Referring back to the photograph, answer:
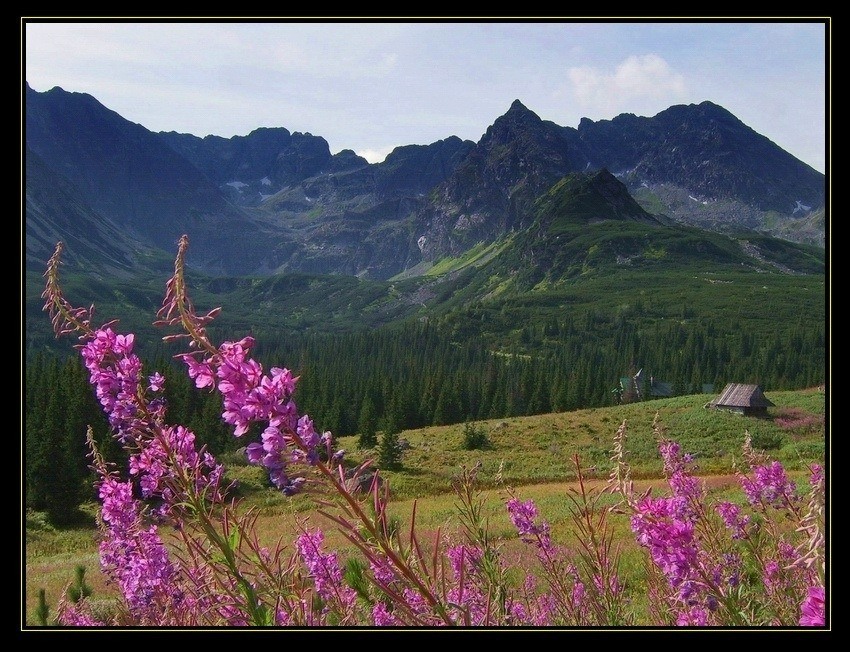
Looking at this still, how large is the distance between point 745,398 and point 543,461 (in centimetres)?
2294

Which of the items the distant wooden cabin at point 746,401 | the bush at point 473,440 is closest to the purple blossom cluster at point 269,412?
the bush at point 473,440

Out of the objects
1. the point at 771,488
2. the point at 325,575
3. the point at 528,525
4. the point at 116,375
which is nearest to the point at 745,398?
the point at 771,488

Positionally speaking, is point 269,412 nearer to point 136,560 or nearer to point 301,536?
point 136,560

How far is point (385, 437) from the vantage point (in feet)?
139

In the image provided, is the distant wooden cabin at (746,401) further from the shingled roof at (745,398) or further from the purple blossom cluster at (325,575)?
the purple blossom cluster at (325,575)

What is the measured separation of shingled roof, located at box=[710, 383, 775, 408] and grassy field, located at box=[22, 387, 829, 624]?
1.37 meters

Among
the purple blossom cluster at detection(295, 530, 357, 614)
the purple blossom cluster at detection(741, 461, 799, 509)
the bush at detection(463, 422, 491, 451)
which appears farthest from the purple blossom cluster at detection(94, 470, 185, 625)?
the bush at detection(463, 422, 491, 451)

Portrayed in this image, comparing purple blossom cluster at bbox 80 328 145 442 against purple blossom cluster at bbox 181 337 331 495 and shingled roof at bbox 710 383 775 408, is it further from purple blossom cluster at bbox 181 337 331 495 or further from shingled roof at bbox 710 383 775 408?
shingled roof at bbox 710 383 775 408

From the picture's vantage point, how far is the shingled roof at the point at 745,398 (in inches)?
2152

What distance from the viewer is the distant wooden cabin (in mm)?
54375

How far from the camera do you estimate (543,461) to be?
44688 millimetres

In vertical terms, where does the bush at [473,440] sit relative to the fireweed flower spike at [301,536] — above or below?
below
